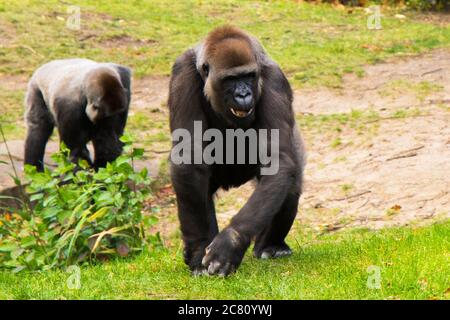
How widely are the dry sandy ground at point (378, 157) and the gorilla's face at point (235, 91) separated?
2.35 meters

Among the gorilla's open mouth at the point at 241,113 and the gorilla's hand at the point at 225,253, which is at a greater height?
the gorilla's open mouth at the point at 241,113

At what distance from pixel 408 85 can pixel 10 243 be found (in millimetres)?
6034

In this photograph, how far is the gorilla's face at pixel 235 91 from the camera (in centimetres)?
464

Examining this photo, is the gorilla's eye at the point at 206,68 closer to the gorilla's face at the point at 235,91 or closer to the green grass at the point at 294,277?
the gorilla's face at the point at 235,91

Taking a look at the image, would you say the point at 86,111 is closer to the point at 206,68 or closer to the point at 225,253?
the point at 206,68

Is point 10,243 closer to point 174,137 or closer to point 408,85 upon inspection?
point 174,137

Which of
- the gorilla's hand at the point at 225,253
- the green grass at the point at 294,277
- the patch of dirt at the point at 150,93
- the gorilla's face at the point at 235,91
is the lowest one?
the patch of dirt at the point at 150,93

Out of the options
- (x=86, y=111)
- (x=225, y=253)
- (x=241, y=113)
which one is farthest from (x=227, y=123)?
(x=86, y=111)

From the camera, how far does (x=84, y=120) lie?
8.26 meters

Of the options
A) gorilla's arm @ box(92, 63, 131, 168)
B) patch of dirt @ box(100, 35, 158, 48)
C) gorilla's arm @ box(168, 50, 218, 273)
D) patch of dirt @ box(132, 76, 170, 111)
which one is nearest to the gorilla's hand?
gorilla's arm @ box(168, 50, 218, 273)

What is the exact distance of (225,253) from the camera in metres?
4.51

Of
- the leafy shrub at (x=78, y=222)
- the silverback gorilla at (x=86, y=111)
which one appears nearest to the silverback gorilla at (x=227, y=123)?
the leafy shrub at (x=78, y=222)

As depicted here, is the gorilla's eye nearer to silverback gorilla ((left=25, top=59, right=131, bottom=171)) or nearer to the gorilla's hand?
the gorilla's hand

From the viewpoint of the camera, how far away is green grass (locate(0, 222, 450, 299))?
4.22 meters
